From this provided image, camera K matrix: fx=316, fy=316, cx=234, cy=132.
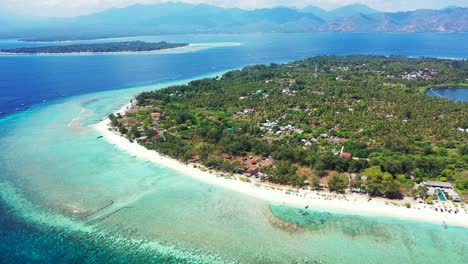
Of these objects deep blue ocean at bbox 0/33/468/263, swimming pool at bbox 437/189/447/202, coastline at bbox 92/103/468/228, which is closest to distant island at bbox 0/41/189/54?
deep blue ocean at bbox 0/33/468/263

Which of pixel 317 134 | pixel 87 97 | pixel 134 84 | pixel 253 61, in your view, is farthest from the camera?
pixel 253 61

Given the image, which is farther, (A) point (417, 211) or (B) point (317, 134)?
(B) point (317, 134)

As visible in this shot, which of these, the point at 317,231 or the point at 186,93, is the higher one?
the point at 186,93

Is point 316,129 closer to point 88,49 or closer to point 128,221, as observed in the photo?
point 128,221

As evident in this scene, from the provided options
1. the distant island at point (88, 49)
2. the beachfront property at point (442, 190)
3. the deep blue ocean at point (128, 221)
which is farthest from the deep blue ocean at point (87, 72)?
the beachfront property at point (442, 190)

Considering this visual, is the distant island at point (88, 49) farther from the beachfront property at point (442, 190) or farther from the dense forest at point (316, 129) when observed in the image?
the beachfront property at point (442, 190)

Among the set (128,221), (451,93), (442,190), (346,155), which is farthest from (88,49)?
(442,190)

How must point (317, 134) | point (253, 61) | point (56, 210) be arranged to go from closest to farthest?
point (56, 210) < point (317, 134) < point (253, 61)

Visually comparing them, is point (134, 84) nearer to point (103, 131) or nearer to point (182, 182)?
point (103, 131)

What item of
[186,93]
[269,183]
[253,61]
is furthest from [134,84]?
[269,183]
